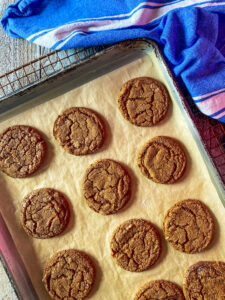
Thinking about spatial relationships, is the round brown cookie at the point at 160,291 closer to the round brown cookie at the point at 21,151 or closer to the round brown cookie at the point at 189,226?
the round brown cookie at the point at 189,226

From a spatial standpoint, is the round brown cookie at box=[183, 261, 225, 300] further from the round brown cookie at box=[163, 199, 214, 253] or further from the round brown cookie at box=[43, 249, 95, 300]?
the round brown cookie at box=[43, 249, 95, 300]

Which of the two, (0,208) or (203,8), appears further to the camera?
(0,208)

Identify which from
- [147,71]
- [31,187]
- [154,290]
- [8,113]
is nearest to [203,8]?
[147,71]

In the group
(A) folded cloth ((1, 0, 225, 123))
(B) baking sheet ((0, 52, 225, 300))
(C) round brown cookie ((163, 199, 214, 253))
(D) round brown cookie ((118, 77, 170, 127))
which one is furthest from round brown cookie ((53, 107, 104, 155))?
(C) round brown cookie ((163, 199, 214, 253))

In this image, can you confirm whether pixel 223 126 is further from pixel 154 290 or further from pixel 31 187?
pixel 31 187

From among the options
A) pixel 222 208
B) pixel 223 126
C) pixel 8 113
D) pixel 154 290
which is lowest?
pixel 154 290
